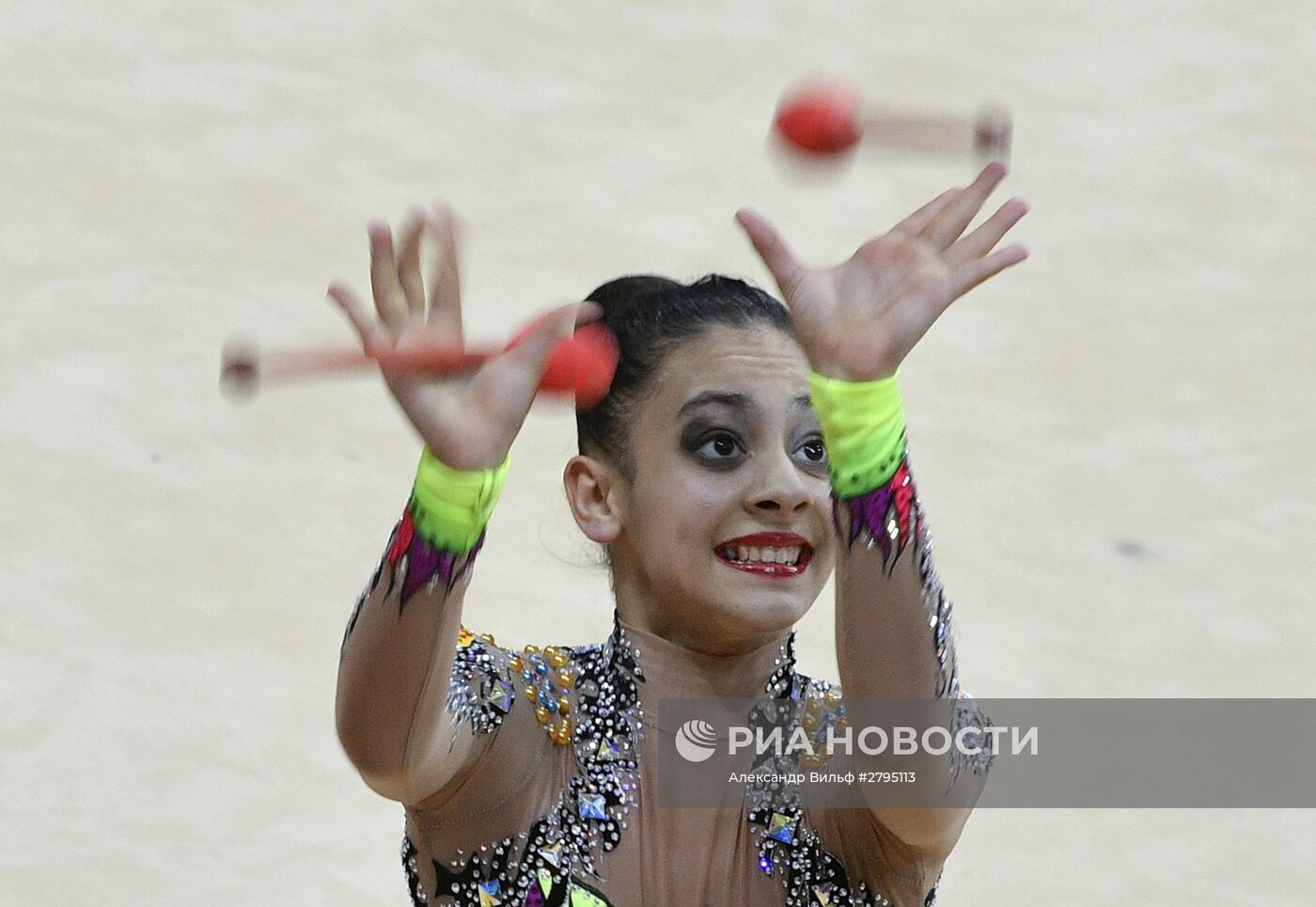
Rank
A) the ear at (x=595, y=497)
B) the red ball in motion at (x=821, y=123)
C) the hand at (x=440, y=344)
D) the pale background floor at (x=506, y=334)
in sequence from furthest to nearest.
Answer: the pale background floor at (x=506, y=334) → the ear at (x=595, y=497) → the red ball in motion at (x=821, y=123) → the hand at (x=440, y=344)

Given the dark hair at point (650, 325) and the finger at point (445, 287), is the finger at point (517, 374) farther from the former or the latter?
the dark hair at point (650, 325)

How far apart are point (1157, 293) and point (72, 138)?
2.16 metres

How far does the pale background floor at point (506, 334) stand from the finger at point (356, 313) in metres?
1.14

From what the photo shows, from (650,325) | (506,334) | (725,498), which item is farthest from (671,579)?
(506,334)

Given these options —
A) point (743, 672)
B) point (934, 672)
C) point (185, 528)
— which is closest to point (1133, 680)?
point (185, 528)

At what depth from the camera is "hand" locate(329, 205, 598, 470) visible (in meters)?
1.84

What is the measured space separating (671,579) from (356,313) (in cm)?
44

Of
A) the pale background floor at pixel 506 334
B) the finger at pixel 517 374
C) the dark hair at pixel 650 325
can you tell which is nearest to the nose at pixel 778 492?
the dark hair at pixel 650 325

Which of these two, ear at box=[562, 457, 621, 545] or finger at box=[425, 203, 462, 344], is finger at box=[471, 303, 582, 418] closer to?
A: finger at box=[425, 203, 462, 344]

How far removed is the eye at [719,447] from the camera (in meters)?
2.16

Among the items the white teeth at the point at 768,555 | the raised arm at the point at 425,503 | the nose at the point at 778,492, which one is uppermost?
the nose at the point at 778,492

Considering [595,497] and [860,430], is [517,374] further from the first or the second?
[595,497]

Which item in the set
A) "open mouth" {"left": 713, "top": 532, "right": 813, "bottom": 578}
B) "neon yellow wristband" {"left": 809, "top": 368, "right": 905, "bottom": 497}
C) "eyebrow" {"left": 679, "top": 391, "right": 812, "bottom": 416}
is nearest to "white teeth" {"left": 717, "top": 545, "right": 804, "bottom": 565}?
"open mouth" {"left": 713, "top": 532, "right": 813, "bottom": 578}

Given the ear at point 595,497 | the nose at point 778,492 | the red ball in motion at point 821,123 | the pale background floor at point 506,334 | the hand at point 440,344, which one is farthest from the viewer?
the pale background floor at point 506,334
